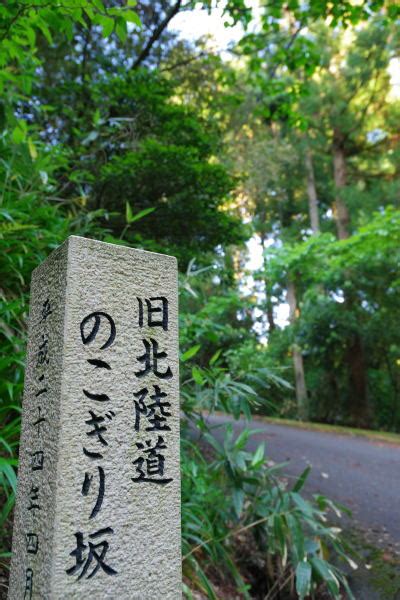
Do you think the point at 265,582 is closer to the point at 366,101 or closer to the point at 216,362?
the point at 216,362

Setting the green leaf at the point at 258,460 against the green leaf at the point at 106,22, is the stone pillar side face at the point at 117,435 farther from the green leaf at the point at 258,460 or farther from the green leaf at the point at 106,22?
the green leaf at the point at 258,460

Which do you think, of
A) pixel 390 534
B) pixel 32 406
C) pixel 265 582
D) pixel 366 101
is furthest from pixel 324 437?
pixel 366 101

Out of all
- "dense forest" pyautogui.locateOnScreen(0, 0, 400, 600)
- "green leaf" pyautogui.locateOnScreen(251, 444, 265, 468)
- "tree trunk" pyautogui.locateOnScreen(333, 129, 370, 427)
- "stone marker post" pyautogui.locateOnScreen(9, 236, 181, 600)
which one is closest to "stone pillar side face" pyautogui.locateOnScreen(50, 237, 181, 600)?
"stone marker post" pyautogui.locateOnScreen(9, 236, 181, 600)

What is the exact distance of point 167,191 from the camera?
4008mm

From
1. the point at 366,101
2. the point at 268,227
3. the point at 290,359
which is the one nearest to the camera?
the point at 366,101

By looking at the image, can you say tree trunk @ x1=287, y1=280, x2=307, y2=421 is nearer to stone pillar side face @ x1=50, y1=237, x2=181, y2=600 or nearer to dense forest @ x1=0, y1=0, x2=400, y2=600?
dense forest @ x1=0, y1=0, x2=400, y2=600

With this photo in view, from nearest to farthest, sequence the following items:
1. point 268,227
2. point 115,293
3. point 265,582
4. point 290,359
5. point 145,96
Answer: point 115,293
point 265,582
point 145,96
point 290,359
point 268,227

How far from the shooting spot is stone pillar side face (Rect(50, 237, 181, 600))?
1.28 m

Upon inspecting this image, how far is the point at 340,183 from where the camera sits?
1277cm

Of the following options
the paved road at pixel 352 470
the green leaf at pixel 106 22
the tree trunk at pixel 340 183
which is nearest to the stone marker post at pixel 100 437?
the green leaf at pixel 106 22

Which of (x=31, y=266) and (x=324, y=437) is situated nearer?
(x=31, y=266)

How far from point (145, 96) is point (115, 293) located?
3091 mm

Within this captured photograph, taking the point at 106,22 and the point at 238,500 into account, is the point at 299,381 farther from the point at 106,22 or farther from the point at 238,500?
the point at 106,22

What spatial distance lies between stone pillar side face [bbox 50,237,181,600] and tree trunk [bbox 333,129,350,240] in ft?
37.7
